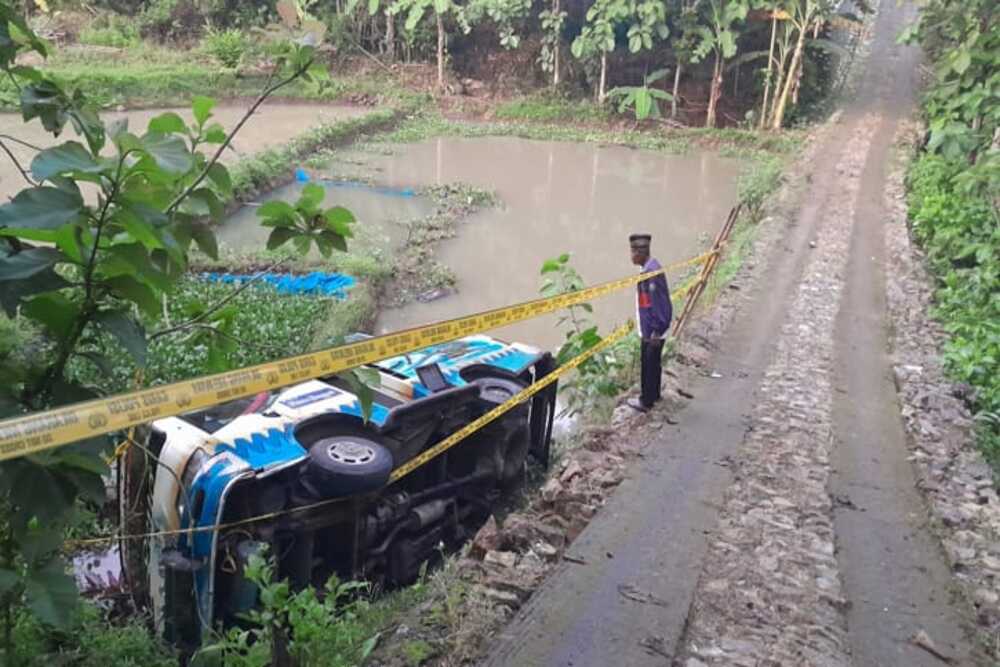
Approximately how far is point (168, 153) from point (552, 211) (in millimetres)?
16101

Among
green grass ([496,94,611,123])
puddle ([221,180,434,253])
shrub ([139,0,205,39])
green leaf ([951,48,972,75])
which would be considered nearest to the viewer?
puddle ([221,180,434,253])

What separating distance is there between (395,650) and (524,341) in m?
7.46

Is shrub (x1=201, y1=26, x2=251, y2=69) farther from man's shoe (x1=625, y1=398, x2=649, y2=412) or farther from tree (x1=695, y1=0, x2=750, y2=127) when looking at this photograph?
man's shoe (x1=625, y1=398, x2=649, y2=412)

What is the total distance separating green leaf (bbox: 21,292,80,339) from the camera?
2078 millimetres

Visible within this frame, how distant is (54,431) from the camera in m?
2.16

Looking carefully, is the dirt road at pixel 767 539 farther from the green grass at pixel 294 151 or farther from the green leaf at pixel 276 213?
the green grass at pixel 294 151

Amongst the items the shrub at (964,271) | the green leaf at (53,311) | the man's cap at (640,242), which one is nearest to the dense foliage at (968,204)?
the shrub at (964,271)

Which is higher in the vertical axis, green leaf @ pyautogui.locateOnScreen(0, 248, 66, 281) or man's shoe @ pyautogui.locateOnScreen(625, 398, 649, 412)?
green leaf @ pyautogui.locateOnScreen(0, 248, 66, 281)

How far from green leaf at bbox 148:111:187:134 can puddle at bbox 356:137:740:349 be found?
8667 millimetres

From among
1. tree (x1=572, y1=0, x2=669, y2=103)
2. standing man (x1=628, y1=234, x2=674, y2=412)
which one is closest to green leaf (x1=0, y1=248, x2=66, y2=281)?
Answer: standing man (x1=628, y1=234, x2=674, y2=412)

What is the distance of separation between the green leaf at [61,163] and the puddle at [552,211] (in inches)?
352

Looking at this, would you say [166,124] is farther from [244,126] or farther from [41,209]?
[244,126]

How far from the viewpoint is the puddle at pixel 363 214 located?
47.5 ft

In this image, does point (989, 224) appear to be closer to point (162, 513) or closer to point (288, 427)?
point (288, 427)
